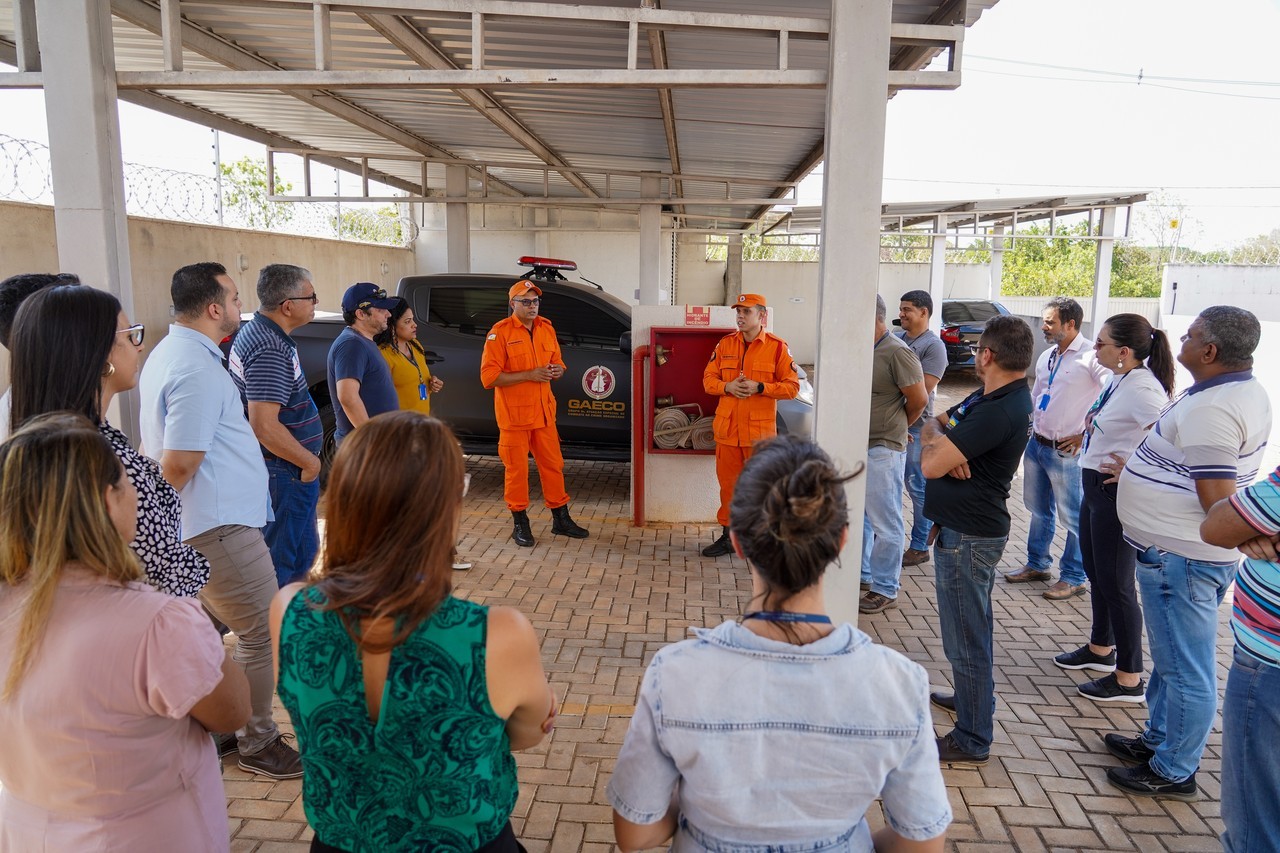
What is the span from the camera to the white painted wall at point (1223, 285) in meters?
24.1

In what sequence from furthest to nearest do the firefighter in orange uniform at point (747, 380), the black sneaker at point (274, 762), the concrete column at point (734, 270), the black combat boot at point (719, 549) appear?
the concrete column at point (734, 270), the black combat boot at point (719, 549), the firefighter in orange uniform at point (747, 380), the black sneaker at point (274, 762)

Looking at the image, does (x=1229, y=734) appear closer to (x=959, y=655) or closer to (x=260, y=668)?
(x=959, y=655)

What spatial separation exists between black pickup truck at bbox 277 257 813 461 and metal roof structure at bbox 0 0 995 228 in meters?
1.55

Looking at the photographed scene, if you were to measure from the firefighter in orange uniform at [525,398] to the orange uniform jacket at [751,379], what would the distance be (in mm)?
1163

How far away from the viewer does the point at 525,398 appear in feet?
18.9

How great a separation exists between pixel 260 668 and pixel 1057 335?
4.46 meters

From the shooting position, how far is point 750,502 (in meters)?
1.44

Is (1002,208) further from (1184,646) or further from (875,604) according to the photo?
(1184,646)

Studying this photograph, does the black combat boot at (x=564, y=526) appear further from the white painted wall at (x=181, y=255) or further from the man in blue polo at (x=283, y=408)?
the white painted wall at (x=181, y=255)

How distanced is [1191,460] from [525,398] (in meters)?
4.02

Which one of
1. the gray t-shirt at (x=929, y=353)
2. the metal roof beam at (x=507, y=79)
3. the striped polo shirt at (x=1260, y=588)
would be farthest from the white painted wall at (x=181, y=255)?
the gray t-shirt at (x=929, y=353)

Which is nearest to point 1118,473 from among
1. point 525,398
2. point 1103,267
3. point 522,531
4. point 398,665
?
point 398,665

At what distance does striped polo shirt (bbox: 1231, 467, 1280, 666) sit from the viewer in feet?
6.68

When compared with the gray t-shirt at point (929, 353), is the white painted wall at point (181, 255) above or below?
above
